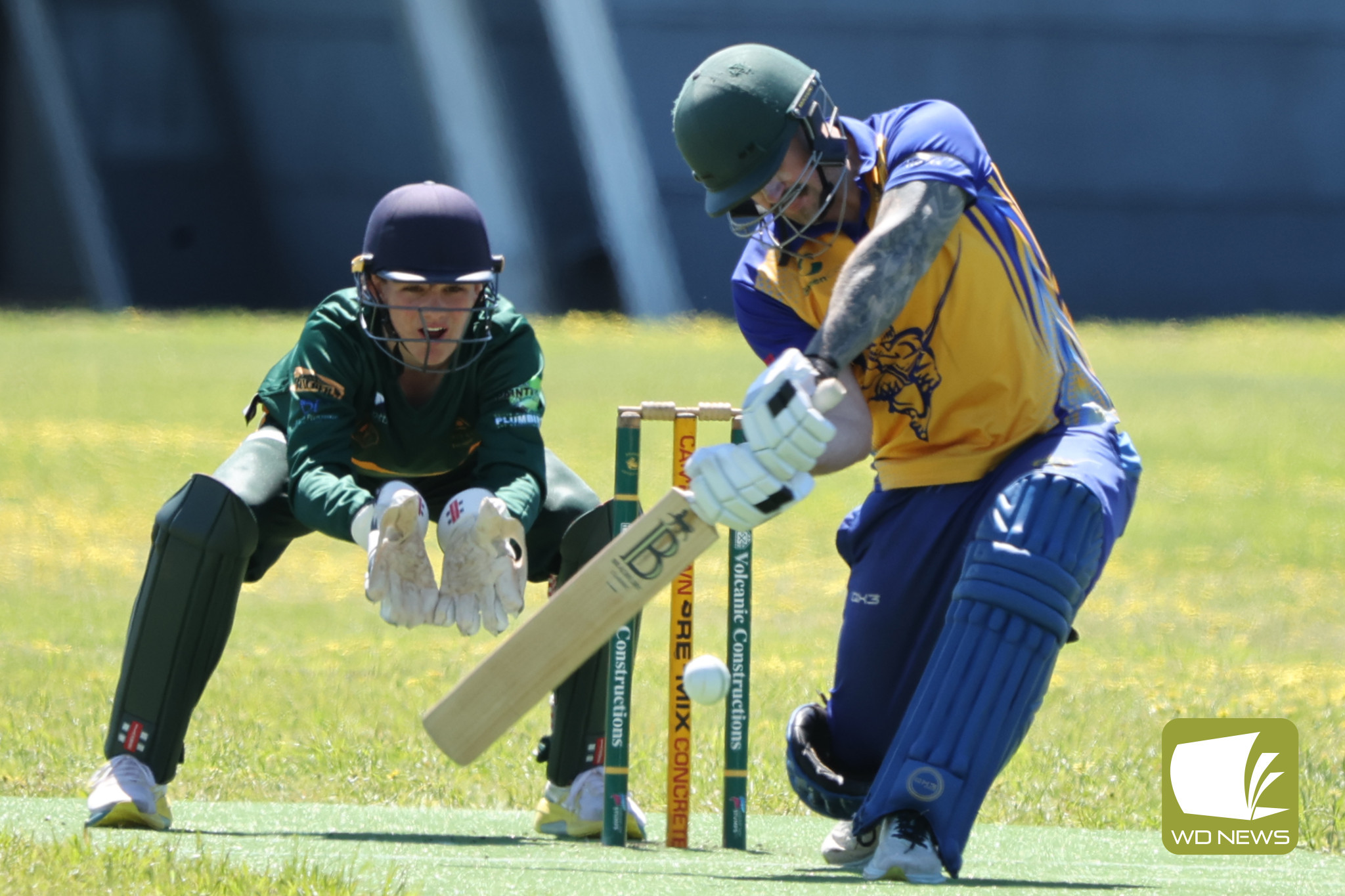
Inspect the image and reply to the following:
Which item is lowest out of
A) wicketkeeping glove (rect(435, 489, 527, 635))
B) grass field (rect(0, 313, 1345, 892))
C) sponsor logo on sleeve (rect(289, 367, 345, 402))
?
grass field (rect(0, 313, 1345, 892))

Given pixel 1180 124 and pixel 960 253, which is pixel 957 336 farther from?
pixel 1180 124

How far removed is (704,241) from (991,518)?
18674mm

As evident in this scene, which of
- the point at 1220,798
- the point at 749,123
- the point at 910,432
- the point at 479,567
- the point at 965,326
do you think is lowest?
the point at 1220,798

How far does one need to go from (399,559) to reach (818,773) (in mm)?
1130

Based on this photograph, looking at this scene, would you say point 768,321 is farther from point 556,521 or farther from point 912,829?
point 912,829

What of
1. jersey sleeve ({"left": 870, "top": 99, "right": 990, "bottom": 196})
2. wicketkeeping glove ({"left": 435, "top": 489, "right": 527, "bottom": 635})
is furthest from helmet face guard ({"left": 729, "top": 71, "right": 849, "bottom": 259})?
wicketkeeping glove ({"left": 435, "top": 489, "right": 527, "bottom": 635})

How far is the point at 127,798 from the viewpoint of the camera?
4.27m

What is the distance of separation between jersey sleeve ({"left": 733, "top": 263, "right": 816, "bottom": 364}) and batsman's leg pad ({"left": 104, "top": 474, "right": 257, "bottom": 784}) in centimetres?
124

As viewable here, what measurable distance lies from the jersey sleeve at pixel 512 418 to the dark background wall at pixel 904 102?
1729 centimetres

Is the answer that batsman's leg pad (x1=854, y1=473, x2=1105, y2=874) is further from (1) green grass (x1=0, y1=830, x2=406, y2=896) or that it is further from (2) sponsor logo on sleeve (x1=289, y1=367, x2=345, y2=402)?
(2) sponsor logo on sleeve (x1=289, y1=367, x2=345, y2=402)

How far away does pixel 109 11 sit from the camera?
2305 cm

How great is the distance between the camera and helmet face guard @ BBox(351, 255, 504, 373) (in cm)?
438

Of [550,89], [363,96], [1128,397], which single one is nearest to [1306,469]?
[1128,397]

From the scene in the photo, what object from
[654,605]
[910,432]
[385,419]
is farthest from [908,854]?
[654,605]
